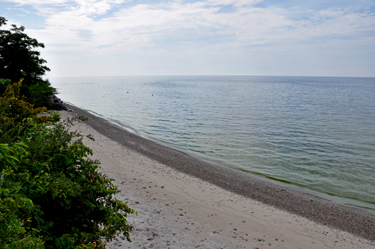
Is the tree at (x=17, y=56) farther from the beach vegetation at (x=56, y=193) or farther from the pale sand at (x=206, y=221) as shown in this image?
the beach vegetation at (x=56, y=193)

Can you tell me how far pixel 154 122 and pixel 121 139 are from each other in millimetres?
13030

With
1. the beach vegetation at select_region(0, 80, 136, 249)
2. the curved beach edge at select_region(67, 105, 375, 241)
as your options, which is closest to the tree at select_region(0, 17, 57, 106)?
the curved beach edge at select_region(67, 105, 375, 241)

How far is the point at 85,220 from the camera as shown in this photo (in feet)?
11.8

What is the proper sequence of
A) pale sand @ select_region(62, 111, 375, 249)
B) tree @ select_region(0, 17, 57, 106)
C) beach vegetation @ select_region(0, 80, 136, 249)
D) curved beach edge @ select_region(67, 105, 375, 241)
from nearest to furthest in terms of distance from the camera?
beach vegetation @ select_region(0, 80, 136, 249) → pale sand @ select_region(62, 111, 375, 249) → curved beach edge @ select_region(67, 105, 375, 241) → tree @ select_region(0, 17, 57, 106)

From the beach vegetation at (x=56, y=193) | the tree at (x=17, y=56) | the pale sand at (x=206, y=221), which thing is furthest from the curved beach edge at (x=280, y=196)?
the tree at (x=17, y=56)

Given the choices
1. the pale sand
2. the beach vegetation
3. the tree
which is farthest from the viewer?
the tree

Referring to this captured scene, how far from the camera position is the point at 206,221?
8.03 m

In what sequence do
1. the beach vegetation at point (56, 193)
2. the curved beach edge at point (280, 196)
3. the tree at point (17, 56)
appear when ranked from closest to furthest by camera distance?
1. the beach vegetation at point (56, 193)
2. the curved beach edge at point (280, 196)
3. the tree at point (17, 56)

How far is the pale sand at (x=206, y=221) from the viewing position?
22.8ft

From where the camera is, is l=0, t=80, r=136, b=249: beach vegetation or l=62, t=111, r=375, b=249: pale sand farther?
l=62, t=111, r=375, b=249: pale sand

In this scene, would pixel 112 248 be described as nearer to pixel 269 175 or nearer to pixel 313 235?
pixel 313 235

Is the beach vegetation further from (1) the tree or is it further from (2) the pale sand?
(1) the tree

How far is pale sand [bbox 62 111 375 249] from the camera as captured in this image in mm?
6938

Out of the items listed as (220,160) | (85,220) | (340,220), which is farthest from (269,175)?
(85,220)
